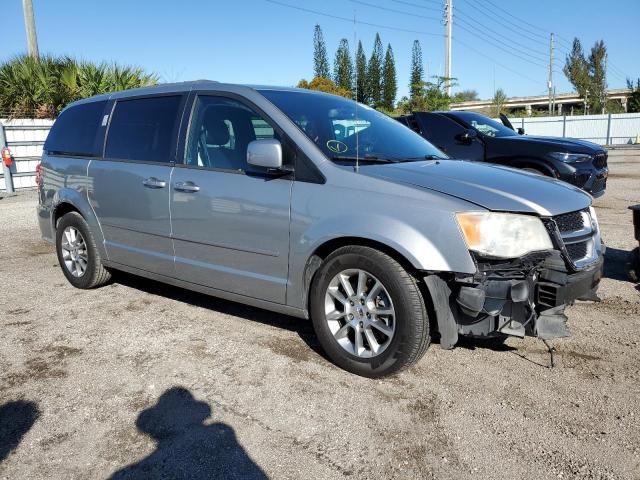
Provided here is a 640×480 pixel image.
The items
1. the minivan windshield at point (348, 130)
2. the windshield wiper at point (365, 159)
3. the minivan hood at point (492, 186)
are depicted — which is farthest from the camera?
the minivan windshield at point (348, 130)

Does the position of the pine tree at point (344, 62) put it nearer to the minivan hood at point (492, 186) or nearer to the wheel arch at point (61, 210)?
the minivan hood at point (492, 186)

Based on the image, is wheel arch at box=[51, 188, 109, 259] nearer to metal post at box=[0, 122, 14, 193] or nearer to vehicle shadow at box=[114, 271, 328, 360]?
vehicle shadow at box=[114, 271, 328, 360]

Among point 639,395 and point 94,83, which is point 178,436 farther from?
point 94,83

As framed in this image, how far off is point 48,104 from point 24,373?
1436cm

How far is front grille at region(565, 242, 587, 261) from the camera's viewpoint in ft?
10.8

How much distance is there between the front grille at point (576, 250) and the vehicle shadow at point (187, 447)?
2194 mm

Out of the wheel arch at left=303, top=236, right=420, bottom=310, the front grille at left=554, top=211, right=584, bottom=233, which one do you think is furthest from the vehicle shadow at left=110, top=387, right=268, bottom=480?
the front grille at left=554, top=211, right=584, bottom=233

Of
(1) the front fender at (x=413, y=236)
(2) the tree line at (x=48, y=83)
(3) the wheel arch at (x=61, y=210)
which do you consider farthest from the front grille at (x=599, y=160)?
(2) the tree line at (x=48, y=83)

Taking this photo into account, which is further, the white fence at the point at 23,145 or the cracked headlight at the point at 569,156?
the white fence at the point at 23,145

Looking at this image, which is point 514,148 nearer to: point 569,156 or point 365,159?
point 569,156

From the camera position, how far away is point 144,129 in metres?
4.69

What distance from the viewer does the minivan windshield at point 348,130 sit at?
12.4ft

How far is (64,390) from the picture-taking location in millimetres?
3387

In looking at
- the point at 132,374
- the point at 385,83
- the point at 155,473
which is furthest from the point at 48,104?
the point at 385,83
